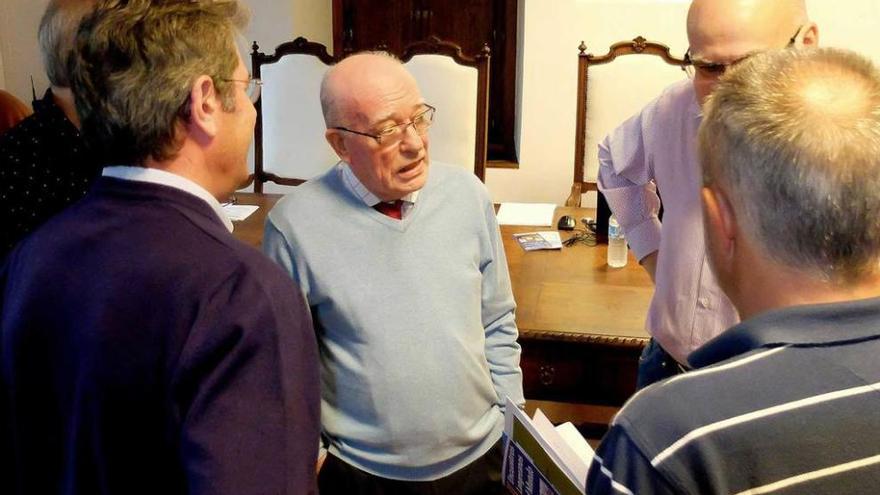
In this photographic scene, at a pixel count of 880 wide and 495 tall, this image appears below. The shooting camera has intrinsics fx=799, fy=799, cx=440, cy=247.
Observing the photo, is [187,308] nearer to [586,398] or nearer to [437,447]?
[437,447]

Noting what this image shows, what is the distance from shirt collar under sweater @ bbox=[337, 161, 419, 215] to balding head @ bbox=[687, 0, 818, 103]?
560 millimetres

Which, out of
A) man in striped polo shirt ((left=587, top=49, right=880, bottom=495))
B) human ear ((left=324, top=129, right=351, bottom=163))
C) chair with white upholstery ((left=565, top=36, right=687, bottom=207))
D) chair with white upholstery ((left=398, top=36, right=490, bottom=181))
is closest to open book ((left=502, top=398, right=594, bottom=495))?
man in striped polo shirt ((left=587, top=49, right=880, bottom=495))

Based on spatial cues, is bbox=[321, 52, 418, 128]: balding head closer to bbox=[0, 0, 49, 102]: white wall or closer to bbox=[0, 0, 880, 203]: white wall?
bbox=[0, 0, 880, 203]: white wall

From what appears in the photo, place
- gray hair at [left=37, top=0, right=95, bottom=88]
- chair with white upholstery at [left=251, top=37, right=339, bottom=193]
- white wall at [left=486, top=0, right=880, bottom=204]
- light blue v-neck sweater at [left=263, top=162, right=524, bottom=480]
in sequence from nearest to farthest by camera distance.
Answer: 1. gray hair at [left=37, top=0, right=95, bottom=88]
2. light blue v-neck sweater at [left=263, top=162, right=524, bottom=480]
3. chair with white upholstery at [left=251, top=37, right=339, bottom=193]
4. white wall at [left=486, top=0, right=880, bottom=204]

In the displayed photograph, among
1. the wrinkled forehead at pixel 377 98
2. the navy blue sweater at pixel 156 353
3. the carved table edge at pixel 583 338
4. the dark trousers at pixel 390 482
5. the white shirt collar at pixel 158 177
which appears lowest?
the dark trousers at pixel 390 482

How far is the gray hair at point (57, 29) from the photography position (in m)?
1.27

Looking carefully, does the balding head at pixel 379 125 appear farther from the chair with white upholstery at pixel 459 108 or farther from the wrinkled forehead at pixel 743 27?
the chair with white upholstery at pixel 459 108

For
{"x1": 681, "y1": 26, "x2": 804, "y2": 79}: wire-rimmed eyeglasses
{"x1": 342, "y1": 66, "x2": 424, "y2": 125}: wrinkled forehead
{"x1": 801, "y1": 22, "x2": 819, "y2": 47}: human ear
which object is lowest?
{"x1": 342, "y1": 66, "x2": 424, "y2": 125}: wrinkled forehead

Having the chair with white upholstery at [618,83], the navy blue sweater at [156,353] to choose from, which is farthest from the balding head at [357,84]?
the chair with white upholstery at [618,83]

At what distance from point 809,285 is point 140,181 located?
0.70 m

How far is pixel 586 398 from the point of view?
1908 mm

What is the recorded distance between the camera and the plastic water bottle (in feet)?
6.95

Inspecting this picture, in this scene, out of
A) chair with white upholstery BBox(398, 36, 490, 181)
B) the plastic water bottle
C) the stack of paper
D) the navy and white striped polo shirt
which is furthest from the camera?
chair with white upholstery BBox(398, 36, 490, 181)

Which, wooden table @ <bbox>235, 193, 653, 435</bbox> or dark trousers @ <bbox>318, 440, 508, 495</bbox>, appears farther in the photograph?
wooden table @ <bbox>235, 193, 653, 435</bbox>
